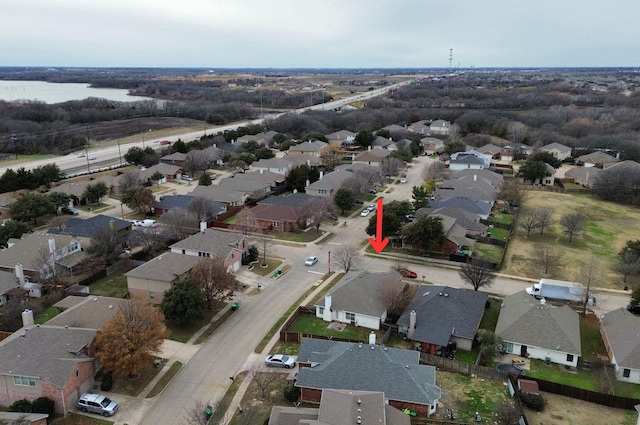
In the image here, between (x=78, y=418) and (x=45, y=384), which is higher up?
(x=45, y=384)

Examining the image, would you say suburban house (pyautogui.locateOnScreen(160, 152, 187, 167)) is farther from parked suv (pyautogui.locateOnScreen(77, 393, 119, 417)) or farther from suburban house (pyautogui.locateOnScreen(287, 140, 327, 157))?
parked suv (pyautogui.locateOnScreen(77, 393, 119, 417))

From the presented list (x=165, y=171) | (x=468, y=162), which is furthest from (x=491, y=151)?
(x=165, y=171)

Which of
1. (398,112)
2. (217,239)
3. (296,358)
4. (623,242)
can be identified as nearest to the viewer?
(296,358)

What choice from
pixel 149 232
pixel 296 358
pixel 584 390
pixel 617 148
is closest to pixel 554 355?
pixel 584 390

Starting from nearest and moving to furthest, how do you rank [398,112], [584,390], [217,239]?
[584,390], [217,239], [398,112]

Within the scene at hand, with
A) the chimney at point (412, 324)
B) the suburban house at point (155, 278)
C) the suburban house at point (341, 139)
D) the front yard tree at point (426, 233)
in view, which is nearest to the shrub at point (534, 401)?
the chimney at point (412, 324)

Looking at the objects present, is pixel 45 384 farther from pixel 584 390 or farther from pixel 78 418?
pixel 584 390

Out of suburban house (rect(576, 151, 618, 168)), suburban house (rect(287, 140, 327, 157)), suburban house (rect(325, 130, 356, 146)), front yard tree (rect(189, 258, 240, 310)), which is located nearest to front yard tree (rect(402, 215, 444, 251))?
front yard tree (rect(189, 258, 240, 310))

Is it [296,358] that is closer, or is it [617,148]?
[296,358]
